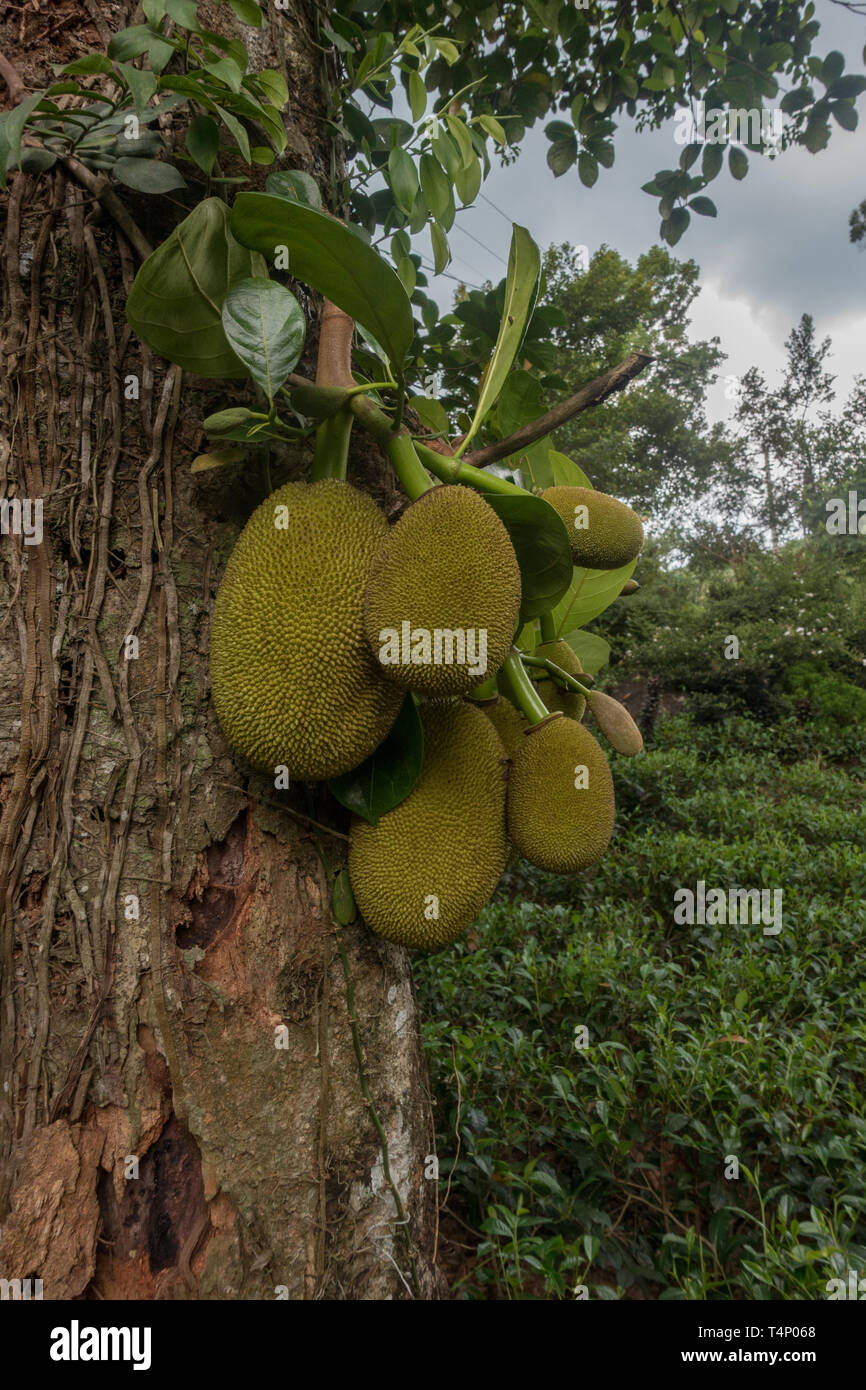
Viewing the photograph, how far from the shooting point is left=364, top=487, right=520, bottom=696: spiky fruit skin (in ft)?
2.05

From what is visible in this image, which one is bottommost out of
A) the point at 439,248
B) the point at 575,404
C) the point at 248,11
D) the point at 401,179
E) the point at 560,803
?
the point at 560,803

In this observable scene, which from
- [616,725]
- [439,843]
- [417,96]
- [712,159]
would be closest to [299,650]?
[439,843]

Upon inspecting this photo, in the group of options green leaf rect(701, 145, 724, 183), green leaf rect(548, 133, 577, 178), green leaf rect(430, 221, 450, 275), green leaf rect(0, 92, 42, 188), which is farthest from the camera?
green leaf rect(548, 133, 577, 178)

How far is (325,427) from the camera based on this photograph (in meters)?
0.77

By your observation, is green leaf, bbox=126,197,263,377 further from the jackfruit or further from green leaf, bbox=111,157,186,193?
the jackfruit

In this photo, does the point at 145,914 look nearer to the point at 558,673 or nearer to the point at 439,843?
the point at 439,843

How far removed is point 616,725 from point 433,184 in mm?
→ 858

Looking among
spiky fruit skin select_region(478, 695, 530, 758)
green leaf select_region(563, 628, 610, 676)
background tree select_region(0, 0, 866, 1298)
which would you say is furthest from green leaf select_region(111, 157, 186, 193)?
green leaf select_region(563, 628, 610, 676)

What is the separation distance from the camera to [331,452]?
784mm

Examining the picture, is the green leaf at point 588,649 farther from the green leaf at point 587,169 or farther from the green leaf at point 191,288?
the green leaf at point 587,169

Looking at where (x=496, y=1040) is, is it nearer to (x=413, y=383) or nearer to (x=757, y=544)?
(x=413, y=383)

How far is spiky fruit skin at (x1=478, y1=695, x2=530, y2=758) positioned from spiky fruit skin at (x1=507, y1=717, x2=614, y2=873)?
67 mm

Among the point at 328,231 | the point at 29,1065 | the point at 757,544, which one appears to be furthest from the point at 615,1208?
the point at 757,544
